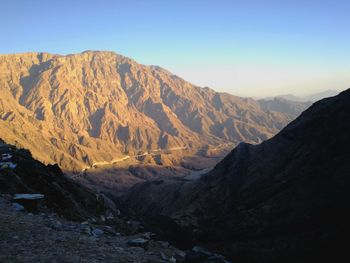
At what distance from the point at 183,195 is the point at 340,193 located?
4405 centimetres

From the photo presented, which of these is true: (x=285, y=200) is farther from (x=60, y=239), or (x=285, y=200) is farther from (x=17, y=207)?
(x=60, y=239)

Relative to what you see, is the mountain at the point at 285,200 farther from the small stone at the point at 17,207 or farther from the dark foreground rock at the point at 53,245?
the small stone at the point at 17,207

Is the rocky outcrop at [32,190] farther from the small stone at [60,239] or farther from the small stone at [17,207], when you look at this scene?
the small stone at [60,239]

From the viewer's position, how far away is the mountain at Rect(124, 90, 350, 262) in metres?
30.6

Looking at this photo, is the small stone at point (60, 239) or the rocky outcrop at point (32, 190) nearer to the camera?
the small stone at point (60, 239)

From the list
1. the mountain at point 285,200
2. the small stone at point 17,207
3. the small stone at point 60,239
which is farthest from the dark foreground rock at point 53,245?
the mountain at point 285,200

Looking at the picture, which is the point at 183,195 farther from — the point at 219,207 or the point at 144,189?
the point at 144,189

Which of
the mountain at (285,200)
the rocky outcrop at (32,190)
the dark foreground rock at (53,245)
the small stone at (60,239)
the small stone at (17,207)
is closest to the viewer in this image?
the dark foreground rock at (53,245)

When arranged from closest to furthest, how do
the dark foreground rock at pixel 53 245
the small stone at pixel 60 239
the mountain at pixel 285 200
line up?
the dark foreground rock at pixel 53 245 < the small stone at pixel 60 239 < the mountain at pixel 285 200

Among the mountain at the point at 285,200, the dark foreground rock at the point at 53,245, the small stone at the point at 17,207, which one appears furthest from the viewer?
the mountain at the point at 285,200

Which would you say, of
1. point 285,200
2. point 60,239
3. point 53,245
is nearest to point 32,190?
point 60,239

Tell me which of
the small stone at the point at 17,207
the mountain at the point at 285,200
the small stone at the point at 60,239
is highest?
the small stone at the point at 17,207

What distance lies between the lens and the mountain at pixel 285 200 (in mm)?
30594

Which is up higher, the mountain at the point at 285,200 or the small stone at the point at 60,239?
the small stone at the point at 60,239
